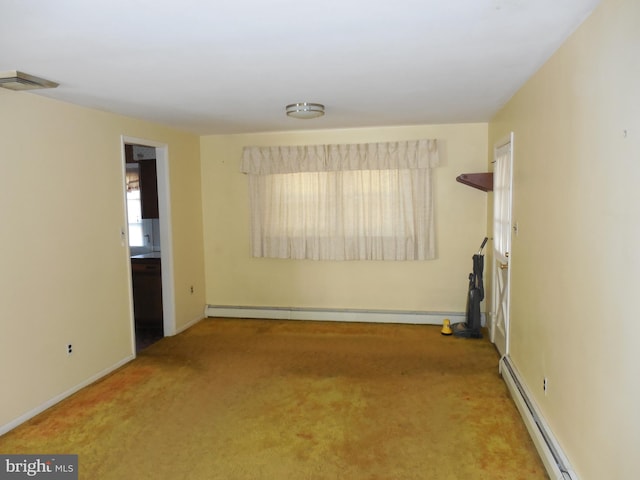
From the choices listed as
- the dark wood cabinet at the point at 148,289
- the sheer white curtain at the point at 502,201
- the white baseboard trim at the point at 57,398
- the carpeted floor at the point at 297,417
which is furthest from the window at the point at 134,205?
the sheer white curtain at the point at 502,201

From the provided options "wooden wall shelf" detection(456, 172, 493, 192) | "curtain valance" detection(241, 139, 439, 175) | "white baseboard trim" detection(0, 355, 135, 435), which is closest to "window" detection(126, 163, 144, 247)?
"curtain valance" detection(241, 139, 439, 175)

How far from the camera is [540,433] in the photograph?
254 cm

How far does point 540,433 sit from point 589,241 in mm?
1252

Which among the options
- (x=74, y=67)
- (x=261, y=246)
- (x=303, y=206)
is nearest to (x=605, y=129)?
(x=74, y=67)

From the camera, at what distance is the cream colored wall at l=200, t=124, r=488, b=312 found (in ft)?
16.0

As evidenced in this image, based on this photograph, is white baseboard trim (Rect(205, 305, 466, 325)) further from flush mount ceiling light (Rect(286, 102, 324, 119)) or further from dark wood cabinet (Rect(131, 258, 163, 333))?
flush mount ceiling light (Rect(286, 102, 324, 119))

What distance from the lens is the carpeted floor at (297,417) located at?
2496mm

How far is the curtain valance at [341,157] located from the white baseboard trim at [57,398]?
2499mm

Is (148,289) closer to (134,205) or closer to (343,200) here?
Answer: (134,205)

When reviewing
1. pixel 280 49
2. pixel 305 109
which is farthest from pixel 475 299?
pixel 280 49

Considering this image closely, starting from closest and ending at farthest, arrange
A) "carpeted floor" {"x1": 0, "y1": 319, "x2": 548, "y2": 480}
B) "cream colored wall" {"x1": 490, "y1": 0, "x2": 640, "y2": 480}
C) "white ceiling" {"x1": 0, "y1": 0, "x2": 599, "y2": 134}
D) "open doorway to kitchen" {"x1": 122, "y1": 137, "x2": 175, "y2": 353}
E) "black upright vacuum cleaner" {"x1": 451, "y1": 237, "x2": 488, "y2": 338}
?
"cream colored wall" {"x1": 490, "y1": 0, "x2": 640, "y2": 480} < "white ceiling" {"x1": 0, "y1": 0, "x2": 599, "y2": 134} < "carpeted floor" {"x1": 0, "y1": 319, "x2": 548, "y2": 480} < "black upright vacuum cleaner" {"x1": 451, "y1": 237, "x2": 488, "y2": 338} < "open doorway to kitchen" {"x1": 122, "y1": 137, "x2": 175, "y2": 353}

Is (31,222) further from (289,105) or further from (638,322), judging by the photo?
(638,322)

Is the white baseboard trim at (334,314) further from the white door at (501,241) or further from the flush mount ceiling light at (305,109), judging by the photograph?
the flush mount ceiling light at (305,109)

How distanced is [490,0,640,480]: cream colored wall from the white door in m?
0.73
